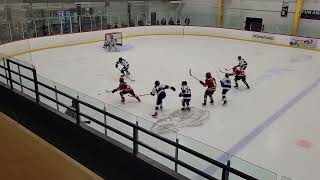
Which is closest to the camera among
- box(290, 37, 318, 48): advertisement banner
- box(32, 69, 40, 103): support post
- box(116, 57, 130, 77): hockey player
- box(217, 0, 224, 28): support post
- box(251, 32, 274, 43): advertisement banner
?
box(32, 69, 40, 103): support post

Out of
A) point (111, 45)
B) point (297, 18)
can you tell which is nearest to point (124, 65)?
point (111, 45)

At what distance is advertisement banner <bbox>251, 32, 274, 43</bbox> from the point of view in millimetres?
14219

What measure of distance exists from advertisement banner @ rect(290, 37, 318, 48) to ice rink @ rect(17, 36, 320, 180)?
1.70 ft

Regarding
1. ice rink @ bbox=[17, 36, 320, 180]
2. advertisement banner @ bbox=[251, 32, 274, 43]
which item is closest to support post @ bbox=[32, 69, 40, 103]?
ice rink @ bbox=[17, 36, 320, 180]

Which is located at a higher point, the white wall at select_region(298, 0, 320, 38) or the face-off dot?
the white wall at select_region(298, 0, 320, 38)

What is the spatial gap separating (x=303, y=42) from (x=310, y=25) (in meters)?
2.41

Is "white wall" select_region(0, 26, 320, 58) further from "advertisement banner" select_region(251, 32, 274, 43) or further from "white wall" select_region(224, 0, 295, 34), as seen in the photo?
"white wall" select_region(224, 0, 295, 34)

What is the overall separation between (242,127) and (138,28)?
11220mm

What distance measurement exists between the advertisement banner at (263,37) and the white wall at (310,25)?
2224mm

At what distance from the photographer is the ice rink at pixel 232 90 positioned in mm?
4773

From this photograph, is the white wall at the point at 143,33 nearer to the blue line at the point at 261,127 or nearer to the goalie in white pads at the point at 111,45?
the goalie in white pads at the point at 111,45

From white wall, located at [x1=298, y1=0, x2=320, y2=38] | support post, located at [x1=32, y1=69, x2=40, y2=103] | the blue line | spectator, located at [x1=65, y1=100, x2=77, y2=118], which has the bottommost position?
the blue line

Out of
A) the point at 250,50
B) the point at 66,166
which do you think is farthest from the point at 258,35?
the point at 66,166

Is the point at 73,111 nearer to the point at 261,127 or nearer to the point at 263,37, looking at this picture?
the point at 261,127
